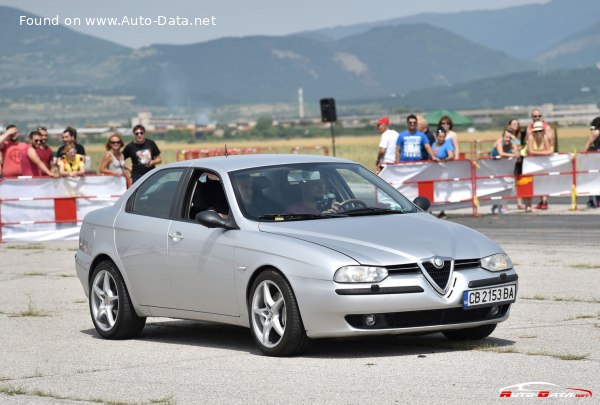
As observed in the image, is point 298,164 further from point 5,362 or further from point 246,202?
point 5,362

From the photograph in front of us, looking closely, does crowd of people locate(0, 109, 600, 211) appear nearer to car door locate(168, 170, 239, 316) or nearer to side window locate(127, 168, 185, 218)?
side window locate(127, 168, 185, 218)

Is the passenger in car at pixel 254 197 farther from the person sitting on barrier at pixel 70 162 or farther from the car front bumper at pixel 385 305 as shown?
the person sitting on barrier at pixel 70 162

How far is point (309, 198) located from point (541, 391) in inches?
119

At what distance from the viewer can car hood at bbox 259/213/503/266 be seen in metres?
8.85

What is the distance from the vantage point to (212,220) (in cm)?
969

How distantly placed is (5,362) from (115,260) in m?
1.54

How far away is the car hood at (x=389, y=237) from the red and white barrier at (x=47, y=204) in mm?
13722

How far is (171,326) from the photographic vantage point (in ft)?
38.4

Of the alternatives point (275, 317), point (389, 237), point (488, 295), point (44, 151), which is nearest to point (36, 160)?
point (44, 151)

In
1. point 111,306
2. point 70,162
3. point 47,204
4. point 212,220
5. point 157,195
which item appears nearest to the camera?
point 212,220

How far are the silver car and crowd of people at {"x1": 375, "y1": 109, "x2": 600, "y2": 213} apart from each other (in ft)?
40.6

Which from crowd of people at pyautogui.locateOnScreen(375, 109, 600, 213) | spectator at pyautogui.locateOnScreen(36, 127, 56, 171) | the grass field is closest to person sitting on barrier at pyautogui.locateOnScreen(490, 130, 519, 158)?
crowd of people at pyautogui.locateOnScreen(375, 109, 600, 213)

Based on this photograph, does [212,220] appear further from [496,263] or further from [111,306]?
[496,263]

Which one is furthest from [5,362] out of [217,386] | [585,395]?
[585,395]
